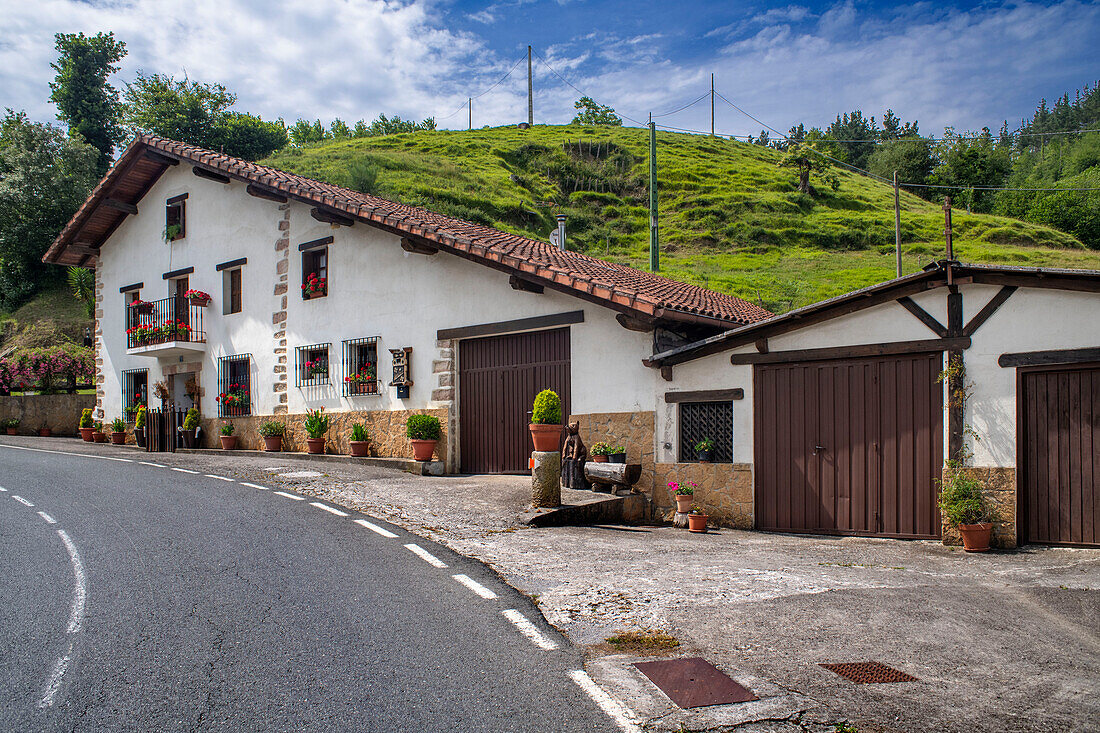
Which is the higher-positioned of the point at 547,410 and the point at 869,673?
the point at 547,410

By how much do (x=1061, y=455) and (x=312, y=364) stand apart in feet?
45.9

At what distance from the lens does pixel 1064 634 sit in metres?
5.09

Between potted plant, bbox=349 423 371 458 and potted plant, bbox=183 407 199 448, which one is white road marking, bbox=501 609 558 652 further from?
potted plant, bbox=183 407 199 448

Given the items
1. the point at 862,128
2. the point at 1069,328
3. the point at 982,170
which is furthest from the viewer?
the point at 862,128

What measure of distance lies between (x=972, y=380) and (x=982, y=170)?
224ft

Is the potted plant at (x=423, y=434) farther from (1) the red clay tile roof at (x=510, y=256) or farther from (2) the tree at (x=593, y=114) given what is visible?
(2) the tree at (x=593, y=114)

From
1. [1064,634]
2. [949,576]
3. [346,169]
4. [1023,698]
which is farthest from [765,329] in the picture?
[346,169]

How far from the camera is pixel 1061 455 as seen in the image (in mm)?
8383

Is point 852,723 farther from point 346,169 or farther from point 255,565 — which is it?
point 346,169

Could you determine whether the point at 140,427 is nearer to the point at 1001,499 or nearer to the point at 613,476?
the point at 613,476

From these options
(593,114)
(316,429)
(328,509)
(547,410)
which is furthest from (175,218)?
(593,114)

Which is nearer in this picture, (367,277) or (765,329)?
(765,329)

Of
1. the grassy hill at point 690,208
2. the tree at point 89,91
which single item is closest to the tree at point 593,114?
the grassy hill at point 690,208

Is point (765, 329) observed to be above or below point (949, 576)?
above
